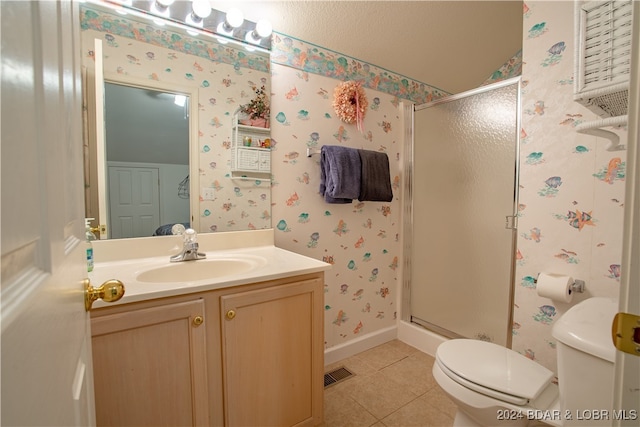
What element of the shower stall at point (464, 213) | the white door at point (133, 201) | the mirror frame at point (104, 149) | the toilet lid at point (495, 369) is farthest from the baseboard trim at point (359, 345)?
the white door at point (133, 201)

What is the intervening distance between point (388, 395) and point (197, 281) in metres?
1.30

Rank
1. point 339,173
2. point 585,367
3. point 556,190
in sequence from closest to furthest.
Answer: point 585,367
point 556,190
point 339,173

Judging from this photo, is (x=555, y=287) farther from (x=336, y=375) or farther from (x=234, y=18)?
(x=234, y=18)

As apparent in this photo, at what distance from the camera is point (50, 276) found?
315 millimetres

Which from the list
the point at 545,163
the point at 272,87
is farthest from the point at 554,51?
the point at 272,87

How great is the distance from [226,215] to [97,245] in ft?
1.85

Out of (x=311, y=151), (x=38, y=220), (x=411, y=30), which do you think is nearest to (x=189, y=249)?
(x=311, y=151)

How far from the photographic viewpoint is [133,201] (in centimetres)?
128

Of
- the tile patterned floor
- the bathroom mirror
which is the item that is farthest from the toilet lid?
the bathroom mirror

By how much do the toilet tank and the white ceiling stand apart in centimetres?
181

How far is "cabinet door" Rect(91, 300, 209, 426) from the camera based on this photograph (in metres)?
0.84

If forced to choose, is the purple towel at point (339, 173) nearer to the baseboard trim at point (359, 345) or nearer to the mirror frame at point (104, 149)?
the mirror frame at point (104, 149)

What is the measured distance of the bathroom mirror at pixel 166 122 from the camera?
1200mm

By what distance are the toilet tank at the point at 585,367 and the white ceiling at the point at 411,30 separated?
5.94 ft
